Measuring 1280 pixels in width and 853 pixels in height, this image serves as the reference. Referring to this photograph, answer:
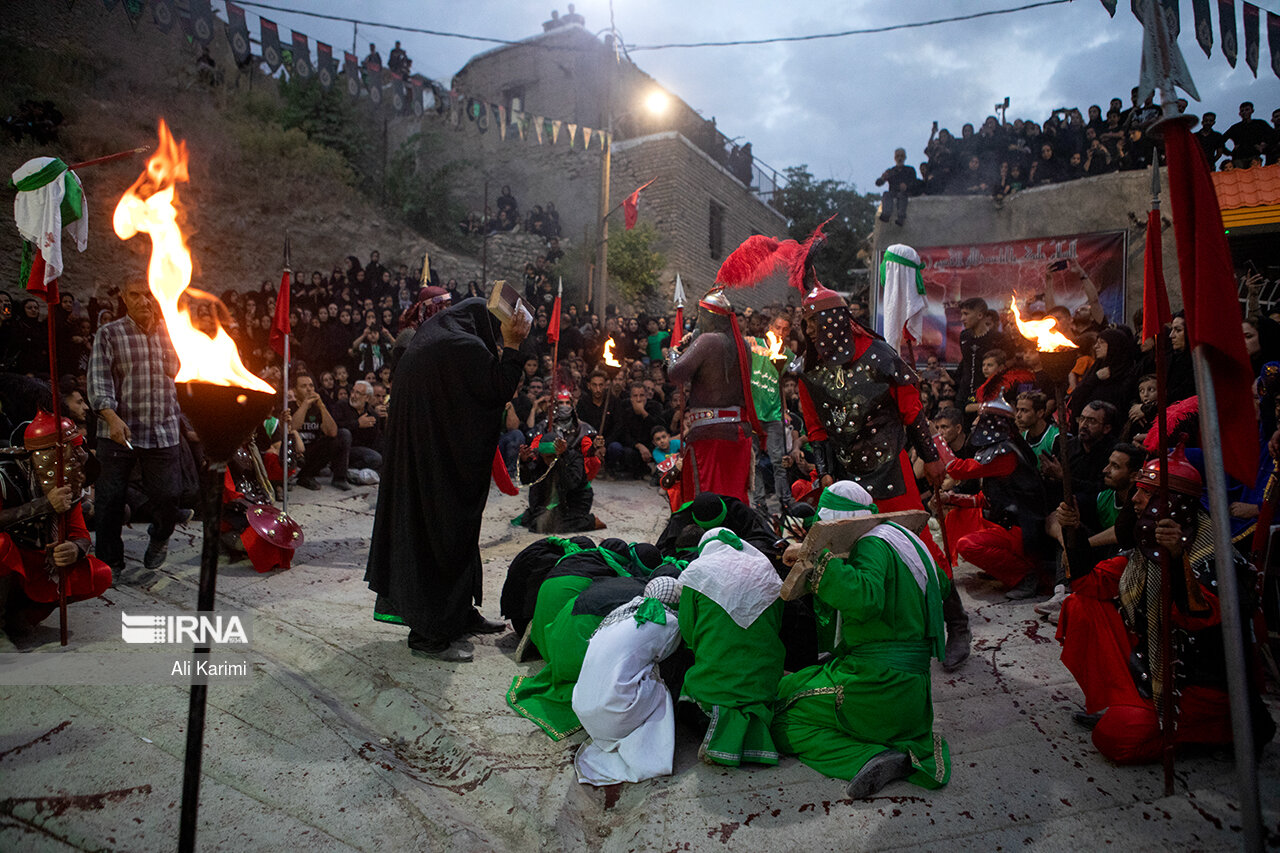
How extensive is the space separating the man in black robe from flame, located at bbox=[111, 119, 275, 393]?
1.38 metres

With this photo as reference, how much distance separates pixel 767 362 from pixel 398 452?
377 cm

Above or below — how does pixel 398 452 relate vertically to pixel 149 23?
below

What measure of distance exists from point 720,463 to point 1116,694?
289 centimetres

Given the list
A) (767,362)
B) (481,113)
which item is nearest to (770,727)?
(767,362)

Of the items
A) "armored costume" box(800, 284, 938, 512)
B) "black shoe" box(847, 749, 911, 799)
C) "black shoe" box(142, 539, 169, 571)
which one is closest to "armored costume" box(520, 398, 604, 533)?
"black shoe" box(142, 539, 169, 571)

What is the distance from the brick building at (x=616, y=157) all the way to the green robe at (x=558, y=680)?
18.4 metres

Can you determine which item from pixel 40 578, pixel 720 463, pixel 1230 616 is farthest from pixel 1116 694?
pixel 40 578

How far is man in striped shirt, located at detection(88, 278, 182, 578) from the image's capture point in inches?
188

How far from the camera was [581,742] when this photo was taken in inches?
126

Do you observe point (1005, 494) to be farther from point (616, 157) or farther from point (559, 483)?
point (616, 157)

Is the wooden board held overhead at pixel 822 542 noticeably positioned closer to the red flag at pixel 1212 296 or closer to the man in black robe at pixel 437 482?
the red flag at pixel 1212 296

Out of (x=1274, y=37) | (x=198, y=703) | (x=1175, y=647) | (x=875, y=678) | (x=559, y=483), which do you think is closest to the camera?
(x=198, y=703)

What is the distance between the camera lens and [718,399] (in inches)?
215

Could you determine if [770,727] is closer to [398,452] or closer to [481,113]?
[398,452]
